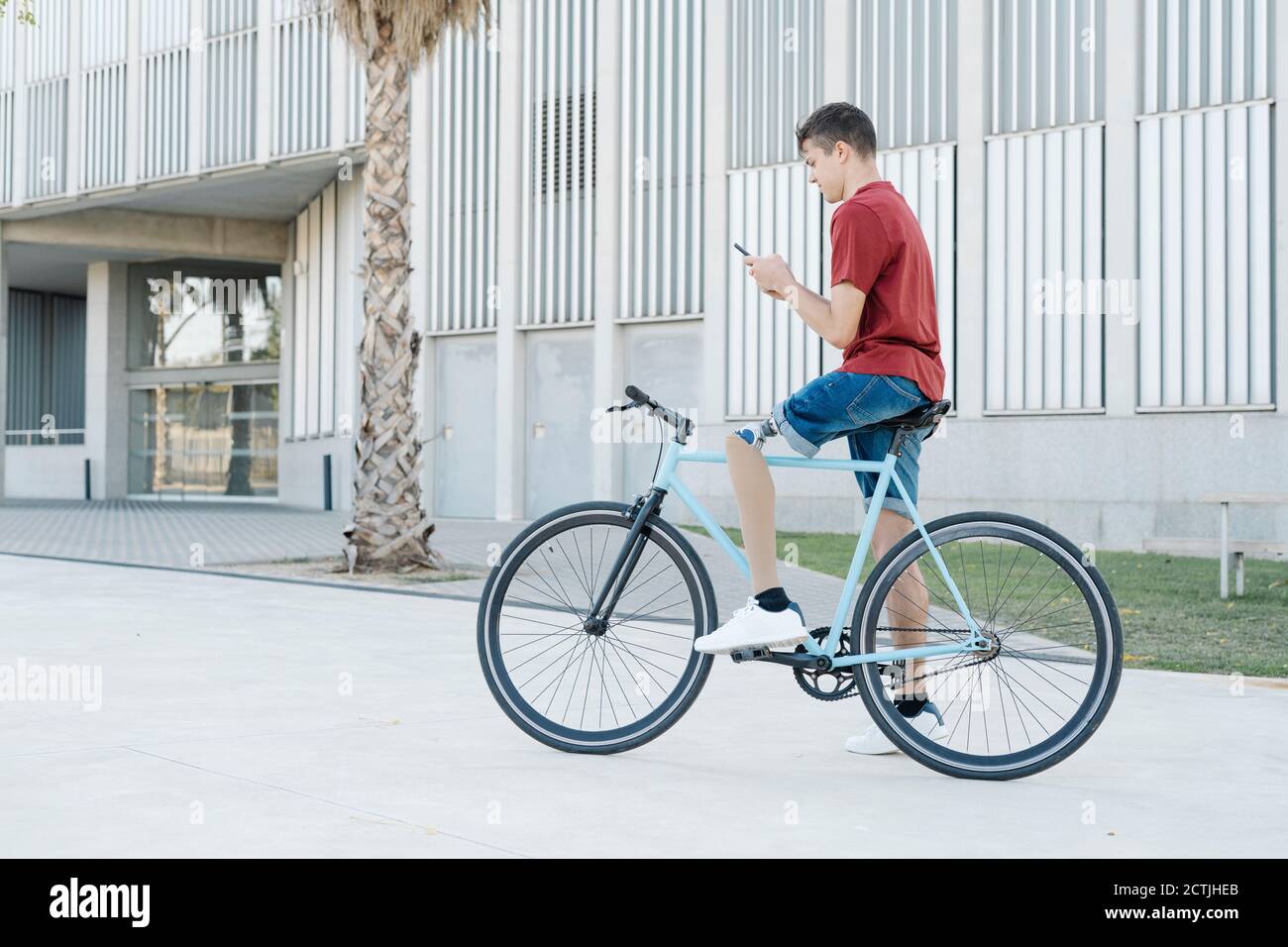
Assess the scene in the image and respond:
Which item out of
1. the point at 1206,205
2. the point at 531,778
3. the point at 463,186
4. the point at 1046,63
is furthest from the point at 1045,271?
the point at 531,778

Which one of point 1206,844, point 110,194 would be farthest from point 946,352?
point 110,194

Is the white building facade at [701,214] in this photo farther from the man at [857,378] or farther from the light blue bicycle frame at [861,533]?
the man at [857,378]

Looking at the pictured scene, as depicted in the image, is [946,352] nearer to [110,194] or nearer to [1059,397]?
[1059,397]

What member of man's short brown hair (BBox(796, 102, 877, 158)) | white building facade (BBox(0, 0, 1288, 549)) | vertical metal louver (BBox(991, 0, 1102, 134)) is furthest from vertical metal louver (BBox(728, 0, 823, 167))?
man's short brown hair (BBox(796, 102, 877, 158))

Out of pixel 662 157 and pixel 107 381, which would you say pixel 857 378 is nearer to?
pixel 662 157

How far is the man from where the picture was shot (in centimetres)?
460

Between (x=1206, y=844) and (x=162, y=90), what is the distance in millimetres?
27580

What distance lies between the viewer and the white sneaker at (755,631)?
457 centimetres

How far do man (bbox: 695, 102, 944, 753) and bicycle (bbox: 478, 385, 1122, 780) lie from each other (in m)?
0.06

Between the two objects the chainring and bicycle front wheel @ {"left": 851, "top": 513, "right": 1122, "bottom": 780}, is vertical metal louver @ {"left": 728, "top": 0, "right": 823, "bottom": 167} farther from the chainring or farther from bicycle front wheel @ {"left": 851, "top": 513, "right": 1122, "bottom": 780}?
the chainring

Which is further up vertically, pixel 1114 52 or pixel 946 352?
pixel 1114 52

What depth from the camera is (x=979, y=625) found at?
460 cm

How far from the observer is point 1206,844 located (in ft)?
11.9

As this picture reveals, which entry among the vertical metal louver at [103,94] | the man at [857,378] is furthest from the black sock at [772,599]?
the vertical metal louver at [103,94]
